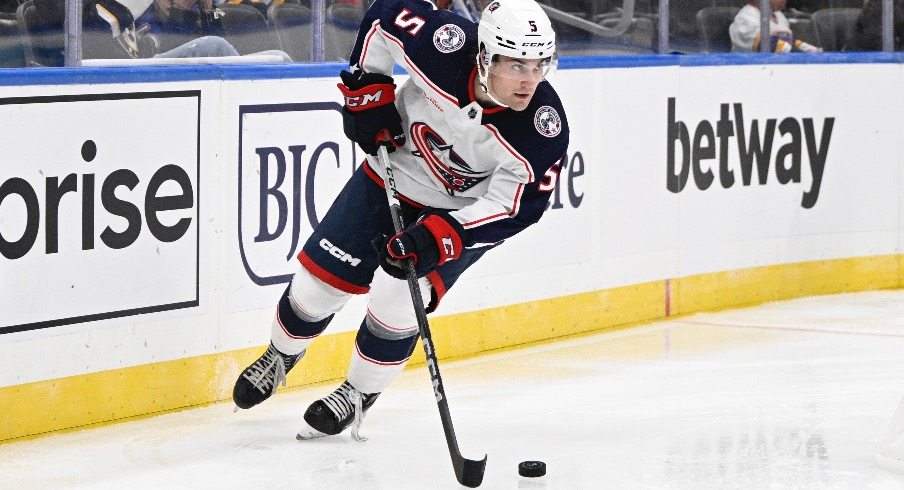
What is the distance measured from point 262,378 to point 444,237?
0.76m

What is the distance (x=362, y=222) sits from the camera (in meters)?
3.83

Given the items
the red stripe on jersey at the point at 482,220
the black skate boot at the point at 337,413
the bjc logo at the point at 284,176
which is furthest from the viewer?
the bjc logo at the point at 284,176

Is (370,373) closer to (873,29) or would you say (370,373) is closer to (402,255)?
(402,255)

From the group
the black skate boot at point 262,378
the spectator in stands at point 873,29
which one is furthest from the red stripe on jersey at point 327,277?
the spectator in stands at point 873,29

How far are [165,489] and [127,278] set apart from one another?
78cm

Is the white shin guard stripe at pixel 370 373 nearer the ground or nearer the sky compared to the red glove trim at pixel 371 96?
nearer the ground

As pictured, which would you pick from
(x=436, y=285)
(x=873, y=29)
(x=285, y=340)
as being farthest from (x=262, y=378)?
Answer: (x=873, y=29)

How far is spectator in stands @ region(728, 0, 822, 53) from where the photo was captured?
20.1 ft

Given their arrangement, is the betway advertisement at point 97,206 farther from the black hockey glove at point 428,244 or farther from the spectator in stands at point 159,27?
the black hockey glove at point 428,244

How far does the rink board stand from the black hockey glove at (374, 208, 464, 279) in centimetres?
88

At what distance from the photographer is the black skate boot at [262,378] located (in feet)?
12.8

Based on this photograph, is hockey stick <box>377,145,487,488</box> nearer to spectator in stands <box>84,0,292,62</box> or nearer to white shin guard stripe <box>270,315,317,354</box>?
white shin guard stripe <box>270,315,317,354</box>

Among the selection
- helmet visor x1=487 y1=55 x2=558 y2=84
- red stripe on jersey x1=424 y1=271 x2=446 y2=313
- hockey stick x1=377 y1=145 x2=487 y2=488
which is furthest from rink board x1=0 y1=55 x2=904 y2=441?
helmet visor x1=487 y1=55 x2=558 y2=84

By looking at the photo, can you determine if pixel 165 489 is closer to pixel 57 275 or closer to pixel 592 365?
pixel 57 275
